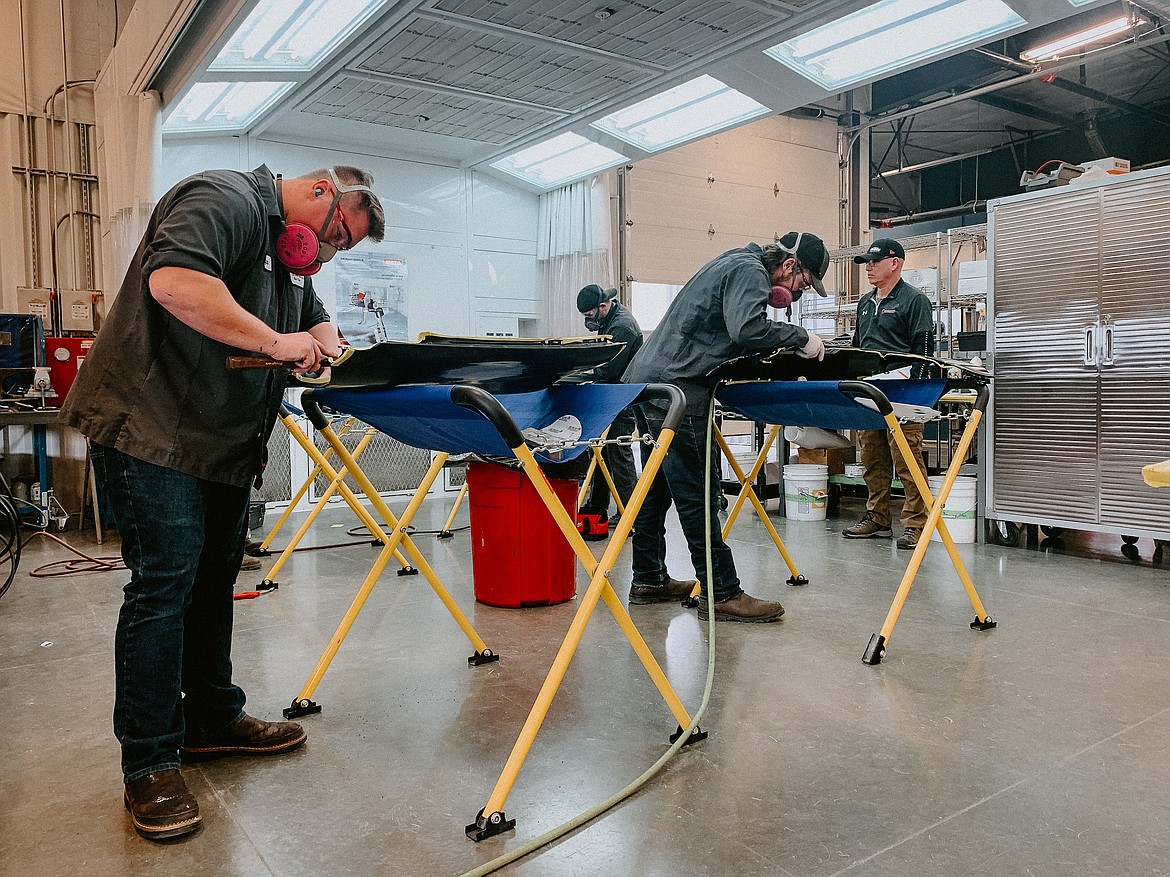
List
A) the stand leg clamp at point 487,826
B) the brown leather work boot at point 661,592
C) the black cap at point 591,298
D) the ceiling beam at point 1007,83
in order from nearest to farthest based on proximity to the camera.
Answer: the stand leg clamp at point 487,826, the brown leather work boot at point 661,592, the black cap at point 591,298, the ceiling beam at point 1007,83


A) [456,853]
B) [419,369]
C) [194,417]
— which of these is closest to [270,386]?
[194,417]

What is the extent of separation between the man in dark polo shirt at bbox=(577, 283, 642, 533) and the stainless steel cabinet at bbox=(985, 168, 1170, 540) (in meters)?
2.09

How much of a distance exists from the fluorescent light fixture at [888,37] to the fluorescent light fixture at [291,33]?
2317 mm

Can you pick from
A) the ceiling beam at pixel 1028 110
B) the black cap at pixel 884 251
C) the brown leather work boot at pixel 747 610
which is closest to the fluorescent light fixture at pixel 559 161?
the black cap at pixel 884 251

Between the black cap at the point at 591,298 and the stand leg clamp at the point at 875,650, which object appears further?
the black cap at the point at 591,298

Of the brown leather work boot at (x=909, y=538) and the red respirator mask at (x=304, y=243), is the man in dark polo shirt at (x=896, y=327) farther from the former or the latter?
the red respirator mask at (x=304, y=243)

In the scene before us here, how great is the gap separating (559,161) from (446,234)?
46.6 inches

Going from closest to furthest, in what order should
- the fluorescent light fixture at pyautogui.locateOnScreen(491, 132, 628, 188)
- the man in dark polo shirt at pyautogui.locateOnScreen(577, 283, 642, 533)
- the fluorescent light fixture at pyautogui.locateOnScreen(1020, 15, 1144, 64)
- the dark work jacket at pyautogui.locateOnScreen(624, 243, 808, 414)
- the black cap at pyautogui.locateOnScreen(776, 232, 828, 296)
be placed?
the dark work jacket at pyautogui.locateOnScreen(624, 243, 808, 414) < the black cap at pyautogui.locateOnScreen(776, 232, 828, 296) < the man in dark polo shirt at pyautogui.locateOnScreen(577, 283, 642, 533) < the fluorescent light fixture at pyautogui.locateOnScreen(1020, 15, 1144, 64) < the fluorescent light fixture at pyautogui.locateOnScreen(491, 132, 628, 188)

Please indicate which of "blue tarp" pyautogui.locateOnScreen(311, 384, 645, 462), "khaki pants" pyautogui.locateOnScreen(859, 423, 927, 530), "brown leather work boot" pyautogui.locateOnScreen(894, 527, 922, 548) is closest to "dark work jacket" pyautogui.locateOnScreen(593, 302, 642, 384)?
"khaki pants" pyautogui.locateOnScreen(859, 423, 927, 530)

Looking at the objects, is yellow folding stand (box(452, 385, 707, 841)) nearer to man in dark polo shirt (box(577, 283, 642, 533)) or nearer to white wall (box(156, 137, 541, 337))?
man in dark polo shirt (box(577, 283, 642, 533))

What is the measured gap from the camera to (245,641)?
308cm

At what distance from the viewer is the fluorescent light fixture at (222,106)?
553 cm

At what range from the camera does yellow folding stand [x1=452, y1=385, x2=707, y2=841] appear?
1723 millimetres

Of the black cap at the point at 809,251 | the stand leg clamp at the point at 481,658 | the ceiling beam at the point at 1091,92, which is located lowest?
the stand leg clamp at the point at 481,658
